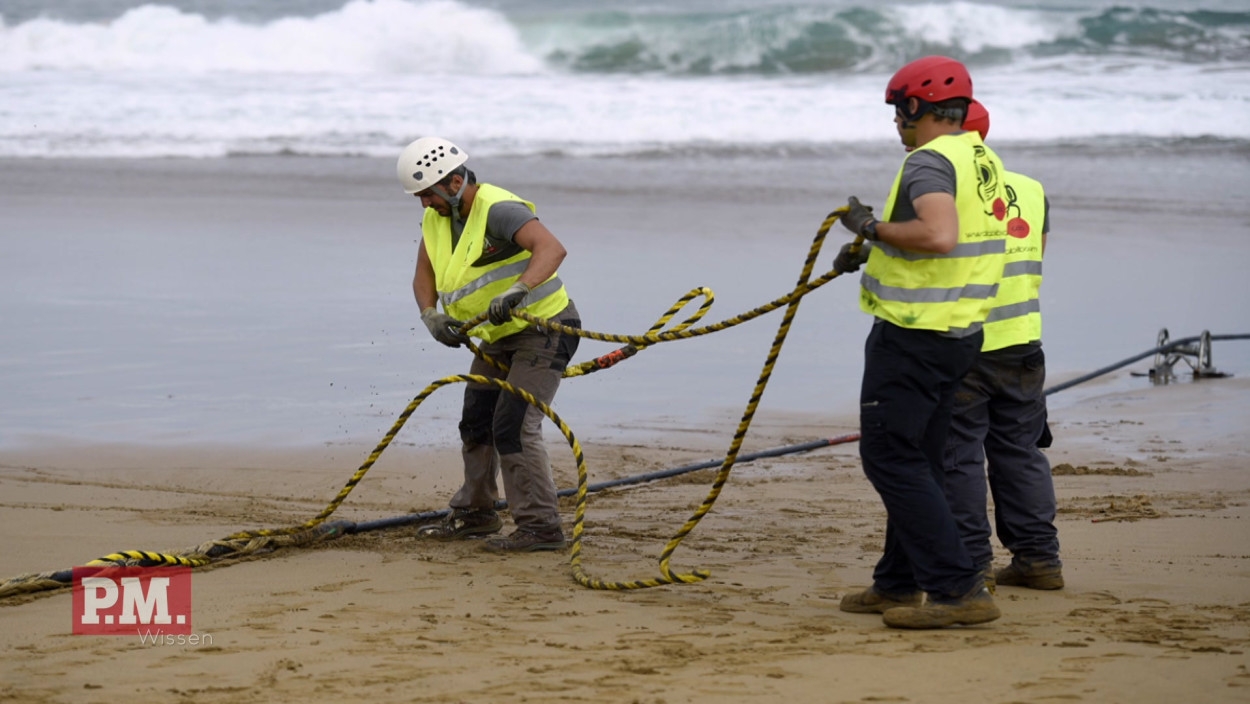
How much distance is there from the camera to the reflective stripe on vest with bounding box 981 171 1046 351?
16.3 ft

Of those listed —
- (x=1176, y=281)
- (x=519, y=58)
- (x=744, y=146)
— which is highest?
(x=519, y=58)

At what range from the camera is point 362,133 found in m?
21.7

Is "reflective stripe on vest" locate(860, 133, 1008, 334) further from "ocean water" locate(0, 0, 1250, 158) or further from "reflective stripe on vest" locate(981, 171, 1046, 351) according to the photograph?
"ocean water" locate(0, 0, 1250, 158)

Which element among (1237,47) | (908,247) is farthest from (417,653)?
(1237,47)

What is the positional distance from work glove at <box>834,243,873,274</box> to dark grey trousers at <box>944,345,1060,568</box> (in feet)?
2.21

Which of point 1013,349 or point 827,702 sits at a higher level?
point 1013,349

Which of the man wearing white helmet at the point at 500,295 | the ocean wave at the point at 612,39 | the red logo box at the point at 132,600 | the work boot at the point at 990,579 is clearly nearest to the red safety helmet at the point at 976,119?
the work boot at the point at 990,579

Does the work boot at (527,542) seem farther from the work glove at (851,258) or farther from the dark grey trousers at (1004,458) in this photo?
the work glove at (851,258)

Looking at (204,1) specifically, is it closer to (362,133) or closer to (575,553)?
(362,133)

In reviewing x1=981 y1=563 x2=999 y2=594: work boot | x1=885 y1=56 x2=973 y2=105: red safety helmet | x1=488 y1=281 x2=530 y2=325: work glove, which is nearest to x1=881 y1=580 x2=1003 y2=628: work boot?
x1=981 y1=563 x2=999 y2=594: work boot

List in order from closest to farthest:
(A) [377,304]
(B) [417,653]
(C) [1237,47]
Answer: (B) [417,653] → (A) [377,304] → (C) [1237,47]

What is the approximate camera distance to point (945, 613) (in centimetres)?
445

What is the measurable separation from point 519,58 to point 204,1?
857 centimetres

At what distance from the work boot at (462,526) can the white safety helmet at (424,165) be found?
1.50 metres
